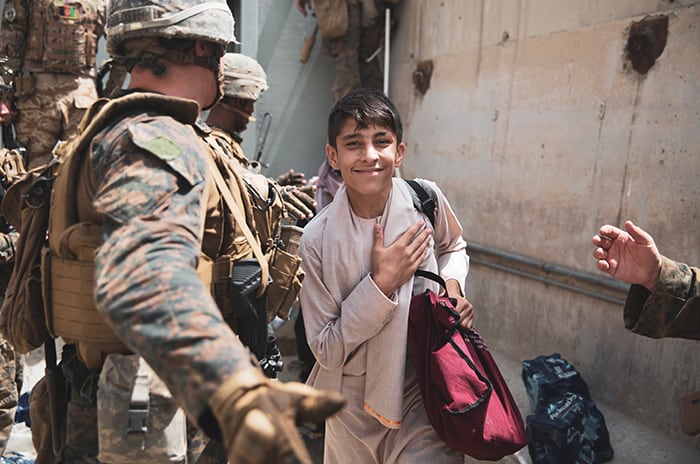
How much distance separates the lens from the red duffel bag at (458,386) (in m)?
1.97

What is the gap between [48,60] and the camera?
4.82 m

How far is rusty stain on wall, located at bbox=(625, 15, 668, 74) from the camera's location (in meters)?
3.24

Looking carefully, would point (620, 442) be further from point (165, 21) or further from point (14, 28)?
point (14, 28)

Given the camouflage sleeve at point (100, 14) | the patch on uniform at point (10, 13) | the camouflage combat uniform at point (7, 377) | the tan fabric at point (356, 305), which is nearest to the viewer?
the tan fabric at point (356, 305)

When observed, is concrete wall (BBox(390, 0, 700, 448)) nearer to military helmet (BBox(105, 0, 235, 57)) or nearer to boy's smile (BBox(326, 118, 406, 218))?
boy's smile (BBox(326, 118, 406, 218))

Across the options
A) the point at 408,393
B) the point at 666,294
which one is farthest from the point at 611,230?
the point at 408,393

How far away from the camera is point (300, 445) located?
0.91 metres

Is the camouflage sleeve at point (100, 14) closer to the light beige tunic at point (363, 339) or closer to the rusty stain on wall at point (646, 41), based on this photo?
the light beige tunic at point (363, 339)

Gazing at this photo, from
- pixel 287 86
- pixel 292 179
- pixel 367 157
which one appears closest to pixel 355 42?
pixel 287 86

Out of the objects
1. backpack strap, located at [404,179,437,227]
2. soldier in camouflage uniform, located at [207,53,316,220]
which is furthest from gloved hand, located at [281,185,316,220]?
backpack strap, located at [404,179,437,227]

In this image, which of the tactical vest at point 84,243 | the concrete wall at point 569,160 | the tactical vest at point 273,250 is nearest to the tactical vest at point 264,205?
the tactical vest at point 273,250

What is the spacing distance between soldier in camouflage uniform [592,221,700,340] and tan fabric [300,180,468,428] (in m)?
0.55

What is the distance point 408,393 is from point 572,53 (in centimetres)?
265

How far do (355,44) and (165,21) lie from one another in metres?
4.66
